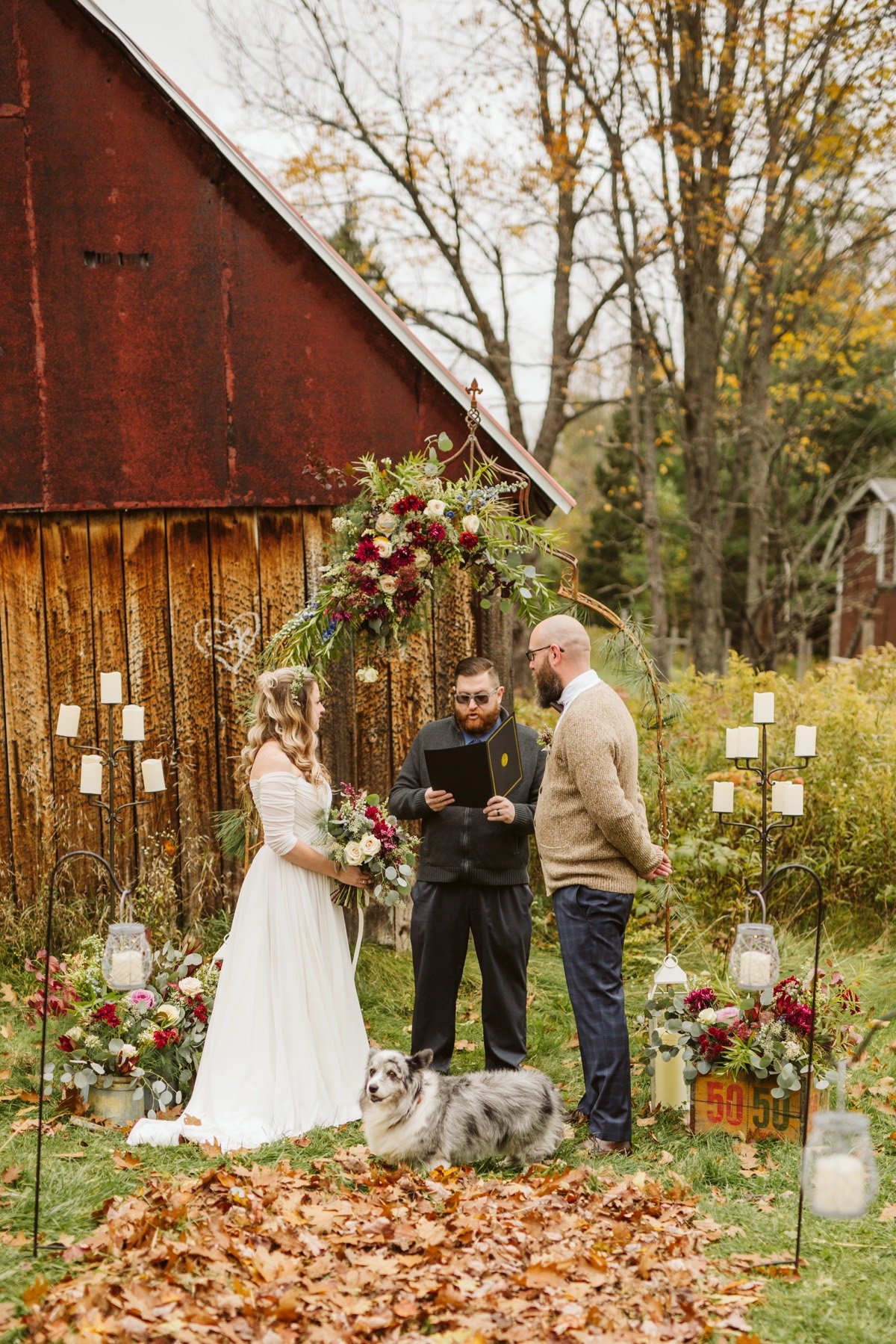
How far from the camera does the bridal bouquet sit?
5.59m

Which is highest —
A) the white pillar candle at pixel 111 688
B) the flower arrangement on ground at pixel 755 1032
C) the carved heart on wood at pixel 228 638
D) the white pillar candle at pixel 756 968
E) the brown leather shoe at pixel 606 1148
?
the carved heart on wood at pixel 228 638

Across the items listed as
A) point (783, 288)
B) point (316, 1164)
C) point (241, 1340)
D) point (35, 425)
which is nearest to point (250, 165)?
point (35, 425)

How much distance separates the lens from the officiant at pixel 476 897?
225 inches

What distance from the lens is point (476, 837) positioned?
18.8 feet

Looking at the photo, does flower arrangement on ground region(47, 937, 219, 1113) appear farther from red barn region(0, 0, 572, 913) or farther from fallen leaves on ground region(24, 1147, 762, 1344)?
red barn region(0, 0, 572, 913)

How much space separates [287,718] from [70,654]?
270 centimetres

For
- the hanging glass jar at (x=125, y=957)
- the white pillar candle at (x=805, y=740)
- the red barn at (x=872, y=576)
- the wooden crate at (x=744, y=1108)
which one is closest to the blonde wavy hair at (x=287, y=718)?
the hanging glass jar at (x=125, y=957)

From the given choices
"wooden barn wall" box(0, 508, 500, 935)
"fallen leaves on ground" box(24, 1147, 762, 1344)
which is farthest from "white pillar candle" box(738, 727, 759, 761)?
"fallen leaves on ground" box(24, 1147, 762, 1344)

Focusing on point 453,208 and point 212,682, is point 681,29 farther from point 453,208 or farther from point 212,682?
point 212,682

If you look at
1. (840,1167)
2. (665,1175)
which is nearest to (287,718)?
(665,1175)

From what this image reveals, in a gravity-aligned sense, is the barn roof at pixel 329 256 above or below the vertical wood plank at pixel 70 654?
above

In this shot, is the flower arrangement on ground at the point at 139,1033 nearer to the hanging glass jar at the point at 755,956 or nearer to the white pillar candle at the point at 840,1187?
the hanging glass jar at the point at 755,956

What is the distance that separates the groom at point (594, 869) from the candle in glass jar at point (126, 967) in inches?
82.3

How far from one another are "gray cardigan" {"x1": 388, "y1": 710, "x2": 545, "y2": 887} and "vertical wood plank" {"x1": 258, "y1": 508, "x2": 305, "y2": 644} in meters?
2.39
